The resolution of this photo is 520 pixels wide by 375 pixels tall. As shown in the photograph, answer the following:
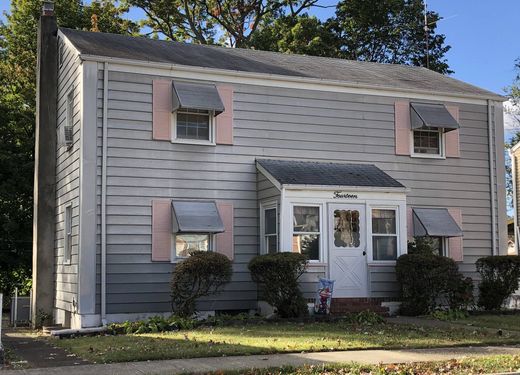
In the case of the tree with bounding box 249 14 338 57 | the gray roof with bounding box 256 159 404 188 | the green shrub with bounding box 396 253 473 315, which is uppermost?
the tree with bounding box 249 14 338 57

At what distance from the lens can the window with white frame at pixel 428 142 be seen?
17984 mm

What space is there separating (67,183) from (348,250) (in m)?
6.89

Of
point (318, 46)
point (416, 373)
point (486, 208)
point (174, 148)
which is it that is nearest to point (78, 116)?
point (174, 148)

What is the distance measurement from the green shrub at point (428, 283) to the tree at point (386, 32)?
2089 centimetres

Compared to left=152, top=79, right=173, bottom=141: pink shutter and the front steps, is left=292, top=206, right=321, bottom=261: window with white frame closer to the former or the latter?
the front steps

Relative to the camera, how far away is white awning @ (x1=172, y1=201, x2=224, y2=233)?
48.8 feet

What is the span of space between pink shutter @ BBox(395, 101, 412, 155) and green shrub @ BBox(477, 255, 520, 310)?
3.51m

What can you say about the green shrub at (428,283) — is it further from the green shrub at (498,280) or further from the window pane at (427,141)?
the window pane at (427,141)

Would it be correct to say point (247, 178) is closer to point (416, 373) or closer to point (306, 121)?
point (306, 121)

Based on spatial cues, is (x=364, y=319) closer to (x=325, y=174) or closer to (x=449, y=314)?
(x=449, y=314)

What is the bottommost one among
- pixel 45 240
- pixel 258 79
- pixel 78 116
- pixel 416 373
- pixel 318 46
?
pixel 416 373

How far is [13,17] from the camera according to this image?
29.4 meters

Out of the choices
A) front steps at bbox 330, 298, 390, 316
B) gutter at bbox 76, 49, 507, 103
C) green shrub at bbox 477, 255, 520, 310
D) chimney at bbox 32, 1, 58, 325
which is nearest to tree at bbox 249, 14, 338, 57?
gutter at bbox 76, 49, 507, 103

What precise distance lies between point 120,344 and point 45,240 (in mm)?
6731
